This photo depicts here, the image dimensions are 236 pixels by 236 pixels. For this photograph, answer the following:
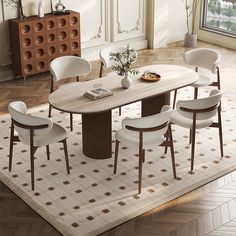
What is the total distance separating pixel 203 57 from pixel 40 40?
2.31m

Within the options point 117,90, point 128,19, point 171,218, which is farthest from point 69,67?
point 128,19

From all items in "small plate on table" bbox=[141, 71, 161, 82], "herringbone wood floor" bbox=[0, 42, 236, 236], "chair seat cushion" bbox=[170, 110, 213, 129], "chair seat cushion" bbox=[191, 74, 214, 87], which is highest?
"small plate on table" bbox=[141, 71, 161, 82]

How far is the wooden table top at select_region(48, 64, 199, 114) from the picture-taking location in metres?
4.97

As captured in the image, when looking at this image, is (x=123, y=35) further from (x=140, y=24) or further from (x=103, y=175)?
(x=103, y=175)

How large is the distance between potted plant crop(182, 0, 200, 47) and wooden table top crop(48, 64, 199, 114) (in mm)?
3155

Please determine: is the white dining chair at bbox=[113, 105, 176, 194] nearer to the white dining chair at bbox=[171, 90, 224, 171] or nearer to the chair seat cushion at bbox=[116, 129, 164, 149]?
the chair seat cushion at bbox=[116, 129, 164, 149]

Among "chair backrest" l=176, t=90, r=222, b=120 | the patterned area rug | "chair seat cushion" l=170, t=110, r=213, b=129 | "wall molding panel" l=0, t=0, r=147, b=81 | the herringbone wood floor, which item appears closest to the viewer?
the herringbone wood floor

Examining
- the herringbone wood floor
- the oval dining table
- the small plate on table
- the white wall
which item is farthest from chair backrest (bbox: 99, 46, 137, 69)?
the white wall

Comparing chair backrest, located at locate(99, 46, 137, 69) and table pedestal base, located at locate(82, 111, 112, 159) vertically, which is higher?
chair backrest, located at locate(99, 46, 137, 69)

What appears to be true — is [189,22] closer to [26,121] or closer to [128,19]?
[128,19]

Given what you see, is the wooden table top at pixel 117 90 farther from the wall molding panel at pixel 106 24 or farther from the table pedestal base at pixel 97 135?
the wall molding panel at pixel 106 24

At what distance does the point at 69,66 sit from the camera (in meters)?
6.04

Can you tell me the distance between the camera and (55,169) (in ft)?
17.0

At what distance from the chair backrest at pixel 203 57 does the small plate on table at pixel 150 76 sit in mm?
856
